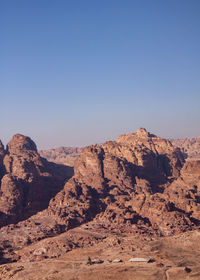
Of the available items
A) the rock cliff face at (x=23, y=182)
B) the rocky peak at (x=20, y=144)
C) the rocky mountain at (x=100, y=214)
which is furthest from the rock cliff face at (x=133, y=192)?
the rocky peak at (x=20, y=144)

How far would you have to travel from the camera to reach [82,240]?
236ft

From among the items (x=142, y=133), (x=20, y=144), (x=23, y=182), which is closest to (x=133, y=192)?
(x=23, y=182)

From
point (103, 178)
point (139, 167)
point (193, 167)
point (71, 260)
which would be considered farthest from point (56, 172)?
point (71, 260)

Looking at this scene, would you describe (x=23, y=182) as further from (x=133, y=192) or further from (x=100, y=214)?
(x=133, y=192)

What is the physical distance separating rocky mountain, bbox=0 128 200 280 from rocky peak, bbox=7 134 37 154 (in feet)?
1.85

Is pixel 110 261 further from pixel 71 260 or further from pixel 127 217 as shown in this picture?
pixel 127 217

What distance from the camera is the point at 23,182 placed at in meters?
118

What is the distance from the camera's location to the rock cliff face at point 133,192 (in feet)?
270

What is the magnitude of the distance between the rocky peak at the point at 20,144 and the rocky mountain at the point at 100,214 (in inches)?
22.2

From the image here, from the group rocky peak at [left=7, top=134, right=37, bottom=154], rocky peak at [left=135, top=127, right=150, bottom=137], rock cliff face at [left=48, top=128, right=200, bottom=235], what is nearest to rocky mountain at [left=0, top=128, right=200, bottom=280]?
A: rock cliff face at [left=48, top=128, right=200, bottom=235]

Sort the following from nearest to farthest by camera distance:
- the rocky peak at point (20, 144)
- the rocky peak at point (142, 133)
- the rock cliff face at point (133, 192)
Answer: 1. the rock cliff face at point (133, 192)
2. the rocky peak at point (20, 144)
3. the rocky peak at point (142, 133)

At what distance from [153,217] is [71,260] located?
32.2m

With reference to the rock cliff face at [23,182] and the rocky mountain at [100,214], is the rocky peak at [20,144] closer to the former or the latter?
the rock cliff face at [23,182]

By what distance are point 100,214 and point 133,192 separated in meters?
28.0
